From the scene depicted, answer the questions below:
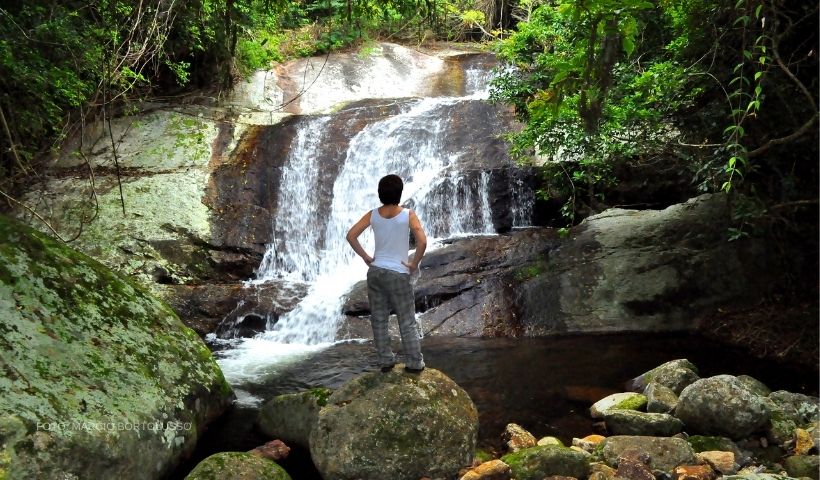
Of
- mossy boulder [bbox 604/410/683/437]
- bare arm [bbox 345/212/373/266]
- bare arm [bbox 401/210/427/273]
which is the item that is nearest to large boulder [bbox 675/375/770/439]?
mossy boulder [bbox 604/410/683/437]

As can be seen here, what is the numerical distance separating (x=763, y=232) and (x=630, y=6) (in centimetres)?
595

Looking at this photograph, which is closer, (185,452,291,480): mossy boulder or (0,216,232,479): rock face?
(0,216,232,479): rock face

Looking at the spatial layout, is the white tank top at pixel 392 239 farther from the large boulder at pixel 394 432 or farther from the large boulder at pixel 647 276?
the large boulder at pixel 647 276

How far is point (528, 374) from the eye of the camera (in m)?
A: 6.93

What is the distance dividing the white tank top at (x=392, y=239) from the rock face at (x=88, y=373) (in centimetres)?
213

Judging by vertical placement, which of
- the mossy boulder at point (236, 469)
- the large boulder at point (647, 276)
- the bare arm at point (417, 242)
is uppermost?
the bare arm at point (417, 242)

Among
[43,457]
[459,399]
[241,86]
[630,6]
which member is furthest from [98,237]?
[630,6]

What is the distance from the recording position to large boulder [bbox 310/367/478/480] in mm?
4109

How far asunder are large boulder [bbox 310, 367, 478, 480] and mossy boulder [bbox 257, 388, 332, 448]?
0.44 m

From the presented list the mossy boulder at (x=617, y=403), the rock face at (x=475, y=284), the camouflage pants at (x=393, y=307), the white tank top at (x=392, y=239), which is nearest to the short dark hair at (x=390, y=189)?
the white tank top at (x=392, y=239)

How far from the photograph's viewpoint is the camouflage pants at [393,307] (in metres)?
4.23

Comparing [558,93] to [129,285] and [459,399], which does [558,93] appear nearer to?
[459,399]

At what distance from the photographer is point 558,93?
3.98 metres

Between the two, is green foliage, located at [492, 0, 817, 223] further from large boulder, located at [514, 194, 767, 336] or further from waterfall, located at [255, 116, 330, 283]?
waterfall, located at [255, 116, 330, 283]
